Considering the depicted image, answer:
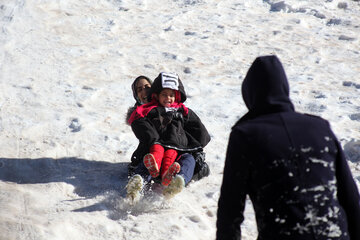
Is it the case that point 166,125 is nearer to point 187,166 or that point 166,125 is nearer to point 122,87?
point 187,166

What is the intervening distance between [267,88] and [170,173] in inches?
77.6

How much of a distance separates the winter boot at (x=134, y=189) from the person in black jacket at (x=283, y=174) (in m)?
1.66

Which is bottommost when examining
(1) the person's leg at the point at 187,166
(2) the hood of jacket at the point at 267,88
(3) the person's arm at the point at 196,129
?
(1) the person's leg at the point at 187,166

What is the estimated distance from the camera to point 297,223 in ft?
6.74

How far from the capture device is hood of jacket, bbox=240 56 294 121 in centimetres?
215

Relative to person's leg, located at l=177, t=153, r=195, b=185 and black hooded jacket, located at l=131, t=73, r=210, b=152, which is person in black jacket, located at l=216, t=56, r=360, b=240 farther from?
black hooded jacket, located at l=131, t=73, r=210, b=152

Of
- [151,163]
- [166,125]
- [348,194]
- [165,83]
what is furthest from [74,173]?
[348,194]

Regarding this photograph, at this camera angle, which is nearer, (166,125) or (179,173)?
(179,173)

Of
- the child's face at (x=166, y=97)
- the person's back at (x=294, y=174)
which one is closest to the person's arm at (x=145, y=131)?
the child's face at (x=166, y=97)

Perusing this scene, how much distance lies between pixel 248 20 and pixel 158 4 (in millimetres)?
1884

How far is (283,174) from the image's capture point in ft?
6.75

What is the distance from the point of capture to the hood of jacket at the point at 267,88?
7.05 ft

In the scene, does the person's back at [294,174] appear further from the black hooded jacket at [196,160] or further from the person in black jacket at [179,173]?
the black hooded jacket at [196,160]

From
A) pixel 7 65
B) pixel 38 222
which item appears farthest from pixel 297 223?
pixel 7 65
